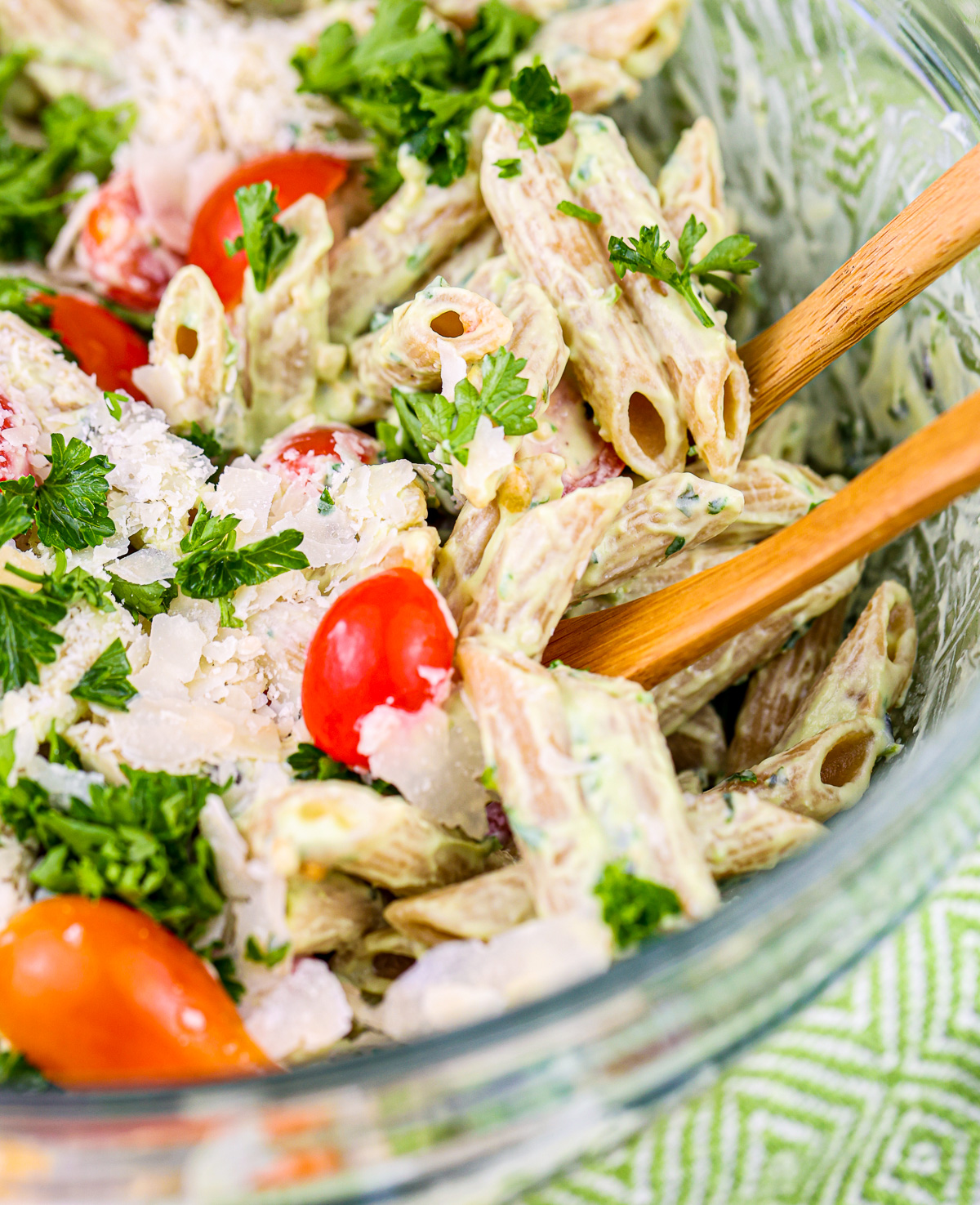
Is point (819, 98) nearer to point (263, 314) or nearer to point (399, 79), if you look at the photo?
point (399, 79)

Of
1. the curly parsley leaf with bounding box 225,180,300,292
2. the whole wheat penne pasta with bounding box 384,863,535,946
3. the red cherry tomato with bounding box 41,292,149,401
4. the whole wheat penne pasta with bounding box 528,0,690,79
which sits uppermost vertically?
the whole wheat penne pasta with bounding box 528,0,690,79

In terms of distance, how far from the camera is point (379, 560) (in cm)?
124

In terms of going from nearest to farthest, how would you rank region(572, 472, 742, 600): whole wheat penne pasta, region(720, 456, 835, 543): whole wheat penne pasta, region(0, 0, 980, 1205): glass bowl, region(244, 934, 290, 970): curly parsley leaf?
region(0, 0, 980, 1205): glass bowl → region(244, 934, 290, 970): curly parsley leaf → region(572, 472, 742, 600): whole wheat penne pasta → region(720, 456, 835, 543): whole wheat penne pasta

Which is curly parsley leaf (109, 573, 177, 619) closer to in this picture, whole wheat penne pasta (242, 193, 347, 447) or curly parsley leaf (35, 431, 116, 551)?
curly parsley leaf (35, 431, 116, 551)

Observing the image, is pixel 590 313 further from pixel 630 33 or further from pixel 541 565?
pixel 630 33

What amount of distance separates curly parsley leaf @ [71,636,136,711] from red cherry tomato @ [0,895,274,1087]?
25cm

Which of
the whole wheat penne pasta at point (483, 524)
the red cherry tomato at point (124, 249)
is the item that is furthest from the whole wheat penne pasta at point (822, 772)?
the red cherry tomato at point (124, 249)

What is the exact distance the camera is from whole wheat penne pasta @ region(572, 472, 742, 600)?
124 centimetres

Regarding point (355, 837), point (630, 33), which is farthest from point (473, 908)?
point (630, 33)

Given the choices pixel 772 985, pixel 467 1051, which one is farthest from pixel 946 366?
pixel 467 1051

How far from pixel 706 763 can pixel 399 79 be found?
3.51ft

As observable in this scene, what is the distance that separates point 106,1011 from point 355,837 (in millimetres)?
274

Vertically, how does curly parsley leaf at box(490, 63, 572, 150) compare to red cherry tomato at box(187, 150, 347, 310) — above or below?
above

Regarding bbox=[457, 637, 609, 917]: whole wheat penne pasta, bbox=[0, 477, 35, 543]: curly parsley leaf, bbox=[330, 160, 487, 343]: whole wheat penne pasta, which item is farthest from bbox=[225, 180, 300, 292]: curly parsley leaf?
bbox=[457, 637, 609, 917]: whole wheat penne pasta
